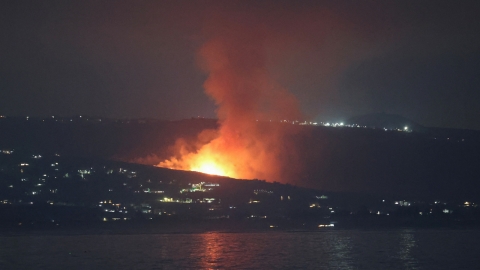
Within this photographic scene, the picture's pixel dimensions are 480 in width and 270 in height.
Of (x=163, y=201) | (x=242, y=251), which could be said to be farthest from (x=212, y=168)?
(x=242, y=251)

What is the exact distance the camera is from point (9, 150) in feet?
294

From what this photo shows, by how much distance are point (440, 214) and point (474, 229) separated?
1008 cm

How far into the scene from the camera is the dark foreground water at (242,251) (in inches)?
1650

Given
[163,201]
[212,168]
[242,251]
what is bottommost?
[242,251]

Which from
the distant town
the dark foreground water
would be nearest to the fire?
the distant town

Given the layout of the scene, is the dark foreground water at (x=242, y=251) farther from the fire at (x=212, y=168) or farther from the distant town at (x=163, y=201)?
the fire at (x=212, y=168)

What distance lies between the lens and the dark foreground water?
4191 centimetres

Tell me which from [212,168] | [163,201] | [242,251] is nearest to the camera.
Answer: [242,251]

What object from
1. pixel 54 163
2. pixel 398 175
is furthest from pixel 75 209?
pixel 398 175

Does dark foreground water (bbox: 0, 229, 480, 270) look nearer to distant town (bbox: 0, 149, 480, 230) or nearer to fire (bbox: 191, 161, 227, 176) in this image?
distant town (bbox: 0, 149, 480, 230)

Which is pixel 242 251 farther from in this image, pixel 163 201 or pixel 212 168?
pixel 212 168

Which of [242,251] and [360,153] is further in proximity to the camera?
[360,153]

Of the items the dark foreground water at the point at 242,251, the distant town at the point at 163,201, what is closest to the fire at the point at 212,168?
the distant town at the point at 163,201

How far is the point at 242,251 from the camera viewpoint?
4778cm
